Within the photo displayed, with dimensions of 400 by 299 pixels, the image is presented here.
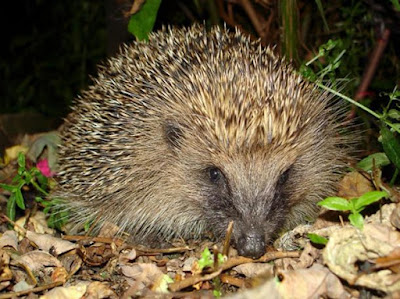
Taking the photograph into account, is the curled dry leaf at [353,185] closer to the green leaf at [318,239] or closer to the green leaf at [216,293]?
the green leaf at [318,239]

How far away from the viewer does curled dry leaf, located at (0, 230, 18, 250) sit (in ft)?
8.40


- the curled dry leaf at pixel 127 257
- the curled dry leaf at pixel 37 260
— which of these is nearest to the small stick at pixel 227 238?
the curled dry leaf at pixel 127 257

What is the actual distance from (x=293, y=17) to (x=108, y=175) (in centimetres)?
128

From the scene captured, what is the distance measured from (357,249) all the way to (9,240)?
1434 mm

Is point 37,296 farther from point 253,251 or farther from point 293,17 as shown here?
point 293,17

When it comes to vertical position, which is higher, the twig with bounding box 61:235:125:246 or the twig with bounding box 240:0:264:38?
the twig with bounding box 240:0:264:38

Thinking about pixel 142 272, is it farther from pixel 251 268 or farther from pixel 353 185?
pixel 353 185

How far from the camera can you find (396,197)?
7.70 ft

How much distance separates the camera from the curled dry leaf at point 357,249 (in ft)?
6.18

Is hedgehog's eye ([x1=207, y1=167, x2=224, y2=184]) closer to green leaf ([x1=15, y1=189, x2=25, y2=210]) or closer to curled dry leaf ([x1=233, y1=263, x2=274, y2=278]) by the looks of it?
curled dry leaf ([x1=233, y1=263, x2=274, y2=278])

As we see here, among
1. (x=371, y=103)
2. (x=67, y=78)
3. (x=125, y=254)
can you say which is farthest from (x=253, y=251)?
(x=67, y=78)

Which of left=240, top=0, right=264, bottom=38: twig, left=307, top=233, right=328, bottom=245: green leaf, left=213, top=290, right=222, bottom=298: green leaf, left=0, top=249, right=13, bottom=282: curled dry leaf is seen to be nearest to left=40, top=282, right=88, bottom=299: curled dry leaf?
left=0, top=249, right=13, bottom=282: curled dry leaf

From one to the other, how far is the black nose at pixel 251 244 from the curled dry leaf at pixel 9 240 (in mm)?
957

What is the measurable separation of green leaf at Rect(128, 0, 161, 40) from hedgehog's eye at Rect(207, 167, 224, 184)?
0.80 m
